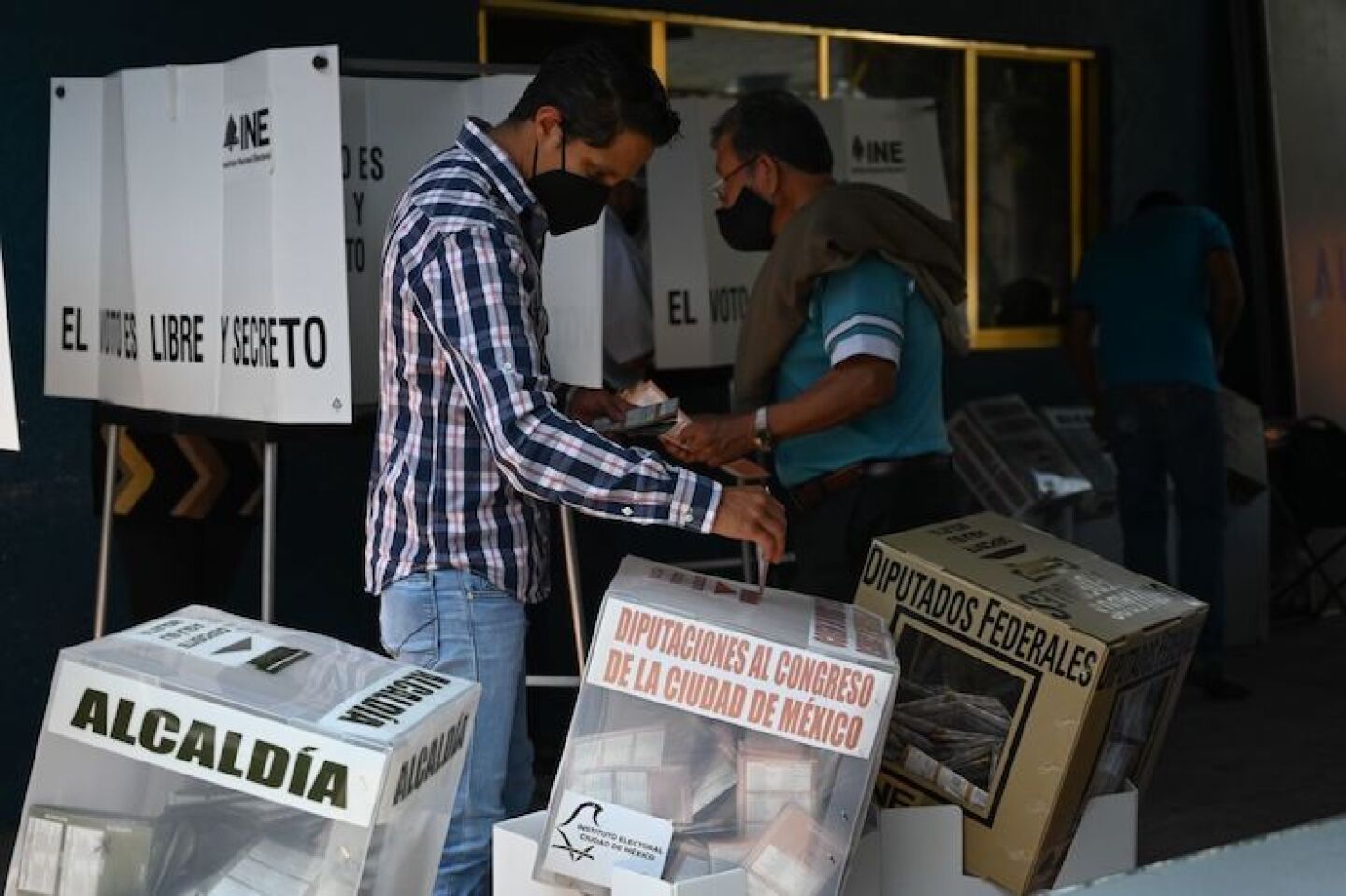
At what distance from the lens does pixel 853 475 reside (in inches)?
150

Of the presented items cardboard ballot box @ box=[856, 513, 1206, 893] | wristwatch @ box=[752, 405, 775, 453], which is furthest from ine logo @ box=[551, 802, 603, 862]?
wristwatch @ box=[752, 405, 775, 453]

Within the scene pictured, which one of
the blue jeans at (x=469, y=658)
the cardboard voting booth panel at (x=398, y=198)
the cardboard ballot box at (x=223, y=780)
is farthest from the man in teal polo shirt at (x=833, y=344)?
the cardboard ballot box at (x=223, y=780)

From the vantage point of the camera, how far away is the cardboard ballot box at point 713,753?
2.68 meters

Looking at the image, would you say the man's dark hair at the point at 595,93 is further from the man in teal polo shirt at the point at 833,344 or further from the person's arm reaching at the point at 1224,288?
the person's arm reaching at the point at 1224,288

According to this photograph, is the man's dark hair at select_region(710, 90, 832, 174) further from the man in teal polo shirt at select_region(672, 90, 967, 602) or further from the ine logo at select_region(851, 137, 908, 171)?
the ine logo at select_region(851, 137, 908, 171)

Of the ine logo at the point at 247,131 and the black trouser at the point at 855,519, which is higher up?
the ine logo at the point at 247,131

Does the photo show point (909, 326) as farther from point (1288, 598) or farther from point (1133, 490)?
point (1288, 598)

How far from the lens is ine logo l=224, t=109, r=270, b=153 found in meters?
3.80

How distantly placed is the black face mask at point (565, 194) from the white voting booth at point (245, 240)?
0.77 m

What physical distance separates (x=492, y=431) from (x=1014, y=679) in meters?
0.96

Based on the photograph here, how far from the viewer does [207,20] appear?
5.29 metres

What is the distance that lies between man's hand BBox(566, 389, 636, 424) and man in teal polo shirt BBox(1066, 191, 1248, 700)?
11.4 feet

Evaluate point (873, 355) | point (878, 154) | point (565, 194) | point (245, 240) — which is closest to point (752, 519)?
point (565, 194)

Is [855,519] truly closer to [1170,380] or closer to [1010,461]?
[1170,380]
